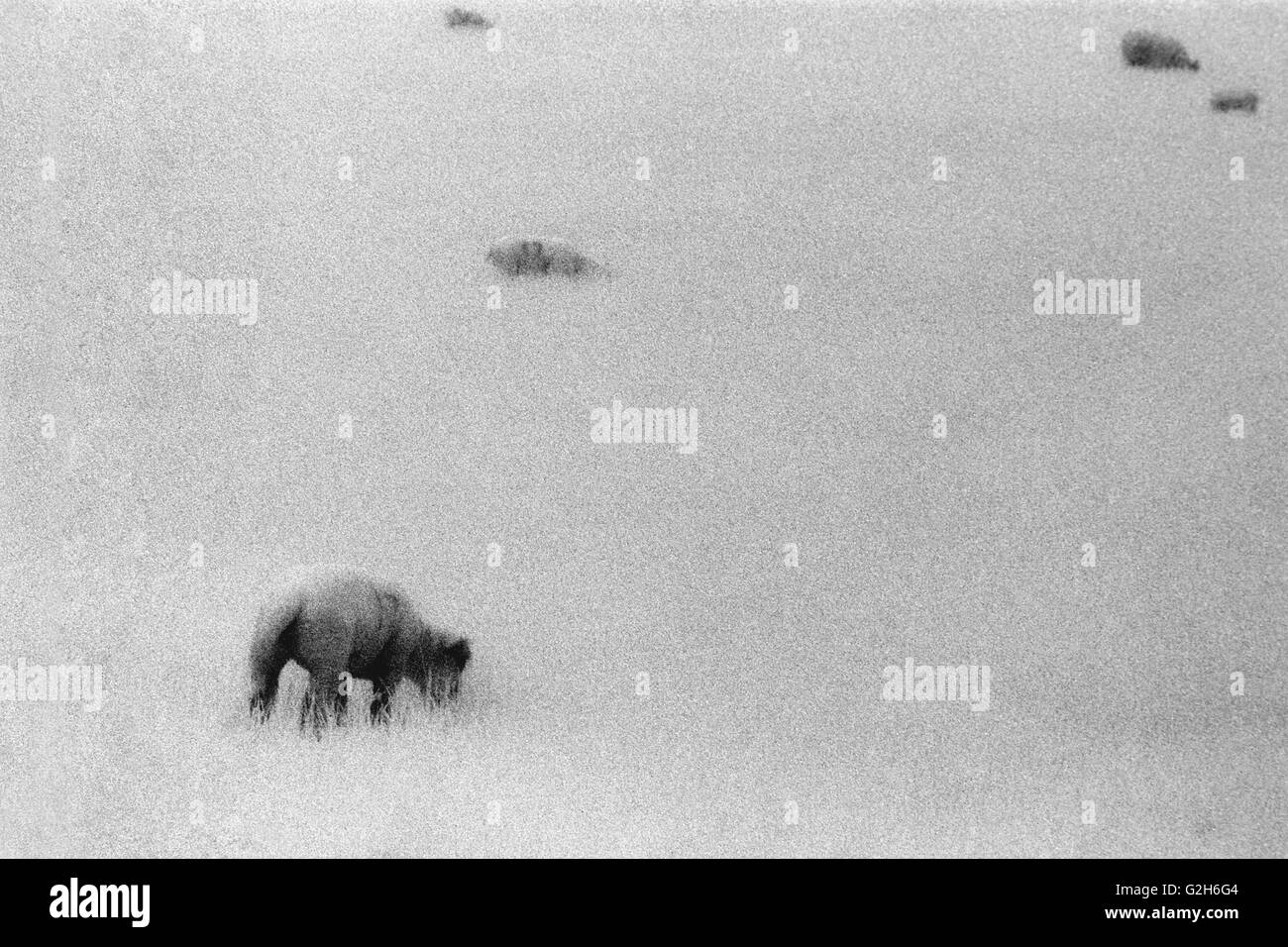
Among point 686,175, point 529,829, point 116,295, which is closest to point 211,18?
point 116,295

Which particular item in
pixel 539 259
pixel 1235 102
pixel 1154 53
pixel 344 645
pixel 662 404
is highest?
pixel 1154 53

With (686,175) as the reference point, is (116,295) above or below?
below

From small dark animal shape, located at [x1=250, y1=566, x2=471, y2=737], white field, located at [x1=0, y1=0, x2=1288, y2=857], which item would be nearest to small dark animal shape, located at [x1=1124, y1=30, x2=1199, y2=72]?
white field, located at [x1=0, y1=0, x2=1288, y2=857]

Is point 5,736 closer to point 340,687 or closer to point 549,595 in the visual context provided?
point 340,687

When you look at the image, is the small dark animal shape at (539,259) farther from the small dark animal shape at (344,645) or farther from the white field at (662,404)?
the small dark animal shape at (344,645)

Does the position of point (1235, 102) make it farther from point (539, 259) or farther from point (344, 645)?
point (344, 645)

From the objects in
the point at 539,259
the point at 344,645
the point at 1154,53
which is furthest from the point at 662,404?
the point at 1154,53

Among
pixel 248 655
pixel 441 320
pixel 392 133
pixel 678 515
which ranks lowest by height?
pixel 248 655
